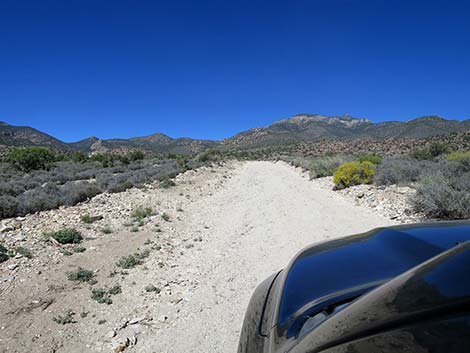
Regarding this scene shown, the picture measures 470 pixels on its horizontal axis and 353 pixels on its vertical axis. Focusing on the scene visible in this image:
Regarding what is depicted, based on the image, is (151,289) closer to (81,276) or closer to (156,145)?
(81,276)

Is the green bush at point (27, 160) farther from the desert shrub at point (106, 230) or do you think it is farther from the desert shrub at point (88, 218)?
the desert shrub at point (106, 230)

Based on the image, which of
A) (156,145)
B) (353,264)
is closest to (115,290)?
(353,264)

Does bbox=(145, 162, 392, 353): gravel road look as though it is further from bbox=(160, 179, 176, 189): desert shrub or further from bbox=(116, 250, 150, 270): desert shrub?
bbox=(160, 179, 176, 189): desert shrub

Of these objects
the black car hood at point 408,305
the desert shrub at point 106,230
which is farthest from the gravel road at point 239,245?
the black car hood at point 408,305

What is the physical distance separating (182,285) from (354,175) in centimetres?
1091

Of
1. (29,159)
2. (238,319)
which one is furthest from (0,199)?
(29,159)

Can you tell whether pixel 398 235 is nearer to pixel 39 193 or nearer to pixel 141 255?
pixel 141 255

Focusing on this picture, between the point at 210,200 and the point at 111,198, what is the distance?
4.17 m

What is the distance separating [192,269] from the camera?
18.9 ft

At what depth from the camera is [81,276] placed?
5441 millimetres

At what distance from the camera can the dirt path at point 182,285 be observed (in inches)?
147

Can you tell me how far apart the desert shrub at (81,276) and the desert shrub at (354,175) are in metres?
11.6

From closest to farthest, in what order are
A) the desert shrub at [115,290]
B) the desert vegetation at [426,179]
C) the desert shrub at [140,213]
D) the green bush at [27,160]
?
the desert shrub at [115,290], the desert vegetation at [426,179], the desert shrub at [140,213], the green bush at [27,160]

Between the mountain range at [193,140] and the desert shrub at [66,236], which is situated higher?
the mountain range at [193,140]
